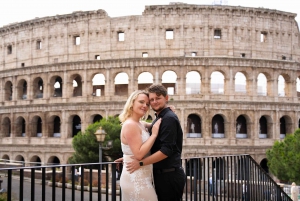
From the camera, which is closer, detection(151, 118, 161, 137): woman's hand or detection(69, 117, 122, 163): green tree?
detection(151, 118, 161, 137): woman's hand

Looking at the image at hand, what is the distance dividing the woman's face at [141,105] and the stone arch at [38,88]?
31.9 meters

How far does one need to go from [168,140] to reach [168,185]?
623 millimetres

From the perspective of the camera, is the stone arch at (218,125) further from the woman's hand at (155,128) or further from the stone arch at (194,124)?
the woman's hand at (155,128)

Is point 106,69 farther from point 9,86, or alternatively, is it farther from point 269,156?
point 269,156

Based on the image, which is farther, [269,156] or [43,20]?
[43,20]

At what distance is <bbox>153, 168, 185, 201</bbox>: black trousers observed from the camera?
16.1 feet

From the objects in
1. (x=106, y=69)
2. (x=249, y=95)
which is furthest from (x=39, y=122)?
(x=249, y=95)

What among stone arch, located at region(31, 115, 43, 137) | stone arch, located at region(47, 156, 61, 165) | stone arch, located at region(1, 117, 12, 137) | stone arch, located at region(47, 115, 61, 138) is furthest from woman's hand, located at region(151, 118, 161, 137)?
stone arch, located at region(1, 117, 12, 137)

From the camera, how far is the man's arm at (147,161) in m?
4.67

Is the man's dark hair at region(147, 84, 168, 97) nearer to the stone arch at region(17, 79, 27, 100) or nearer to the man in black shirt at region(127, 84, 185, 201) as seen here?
the man in black shirt at region(127, 84, 185, 201)

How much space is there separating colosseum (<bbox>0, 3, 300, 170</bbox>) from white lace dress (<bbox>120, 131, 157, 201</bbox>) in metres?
25.7

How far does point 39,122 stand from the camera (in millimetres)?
36281

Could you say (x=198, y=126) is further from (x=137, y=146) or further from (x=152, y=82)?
(x=137, y=146)

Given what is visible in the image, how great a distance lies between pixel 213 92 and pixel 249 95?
346 centimetres
